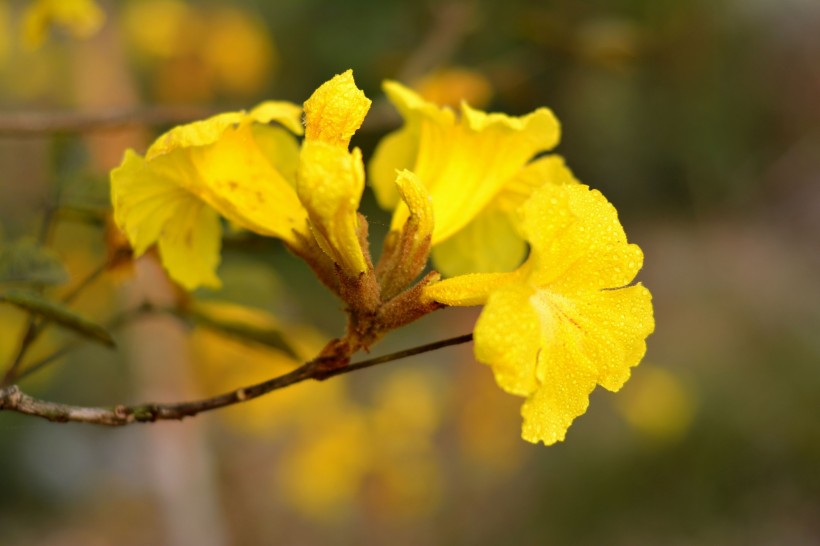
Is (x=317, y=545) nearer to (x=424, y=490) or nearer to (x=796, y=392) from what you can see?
(x=424, y=490)

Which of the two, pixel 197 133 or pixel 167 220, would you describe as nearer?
pixel 197 133

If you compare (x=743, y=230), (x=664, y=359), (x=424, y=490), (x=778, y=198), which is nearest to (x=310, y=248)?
(x=424, y=490)

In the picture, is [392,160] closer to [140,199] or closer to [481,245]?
[481,245]

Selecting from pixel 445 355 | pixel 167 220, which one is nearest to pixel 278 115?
pixel 167 220

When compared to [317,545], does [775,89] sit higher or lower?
higher

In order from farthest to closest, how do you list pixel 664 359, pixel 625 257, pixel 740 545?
pixel 664 359 → pixel 740 545 → pixel 625 257

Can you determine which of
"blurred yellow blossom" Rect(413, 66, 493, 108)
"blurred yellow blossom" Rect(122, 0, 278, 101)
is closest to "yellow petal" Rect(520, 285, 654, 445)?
"blurred yellow blossom" Rect(413, 66, 493, 108)
